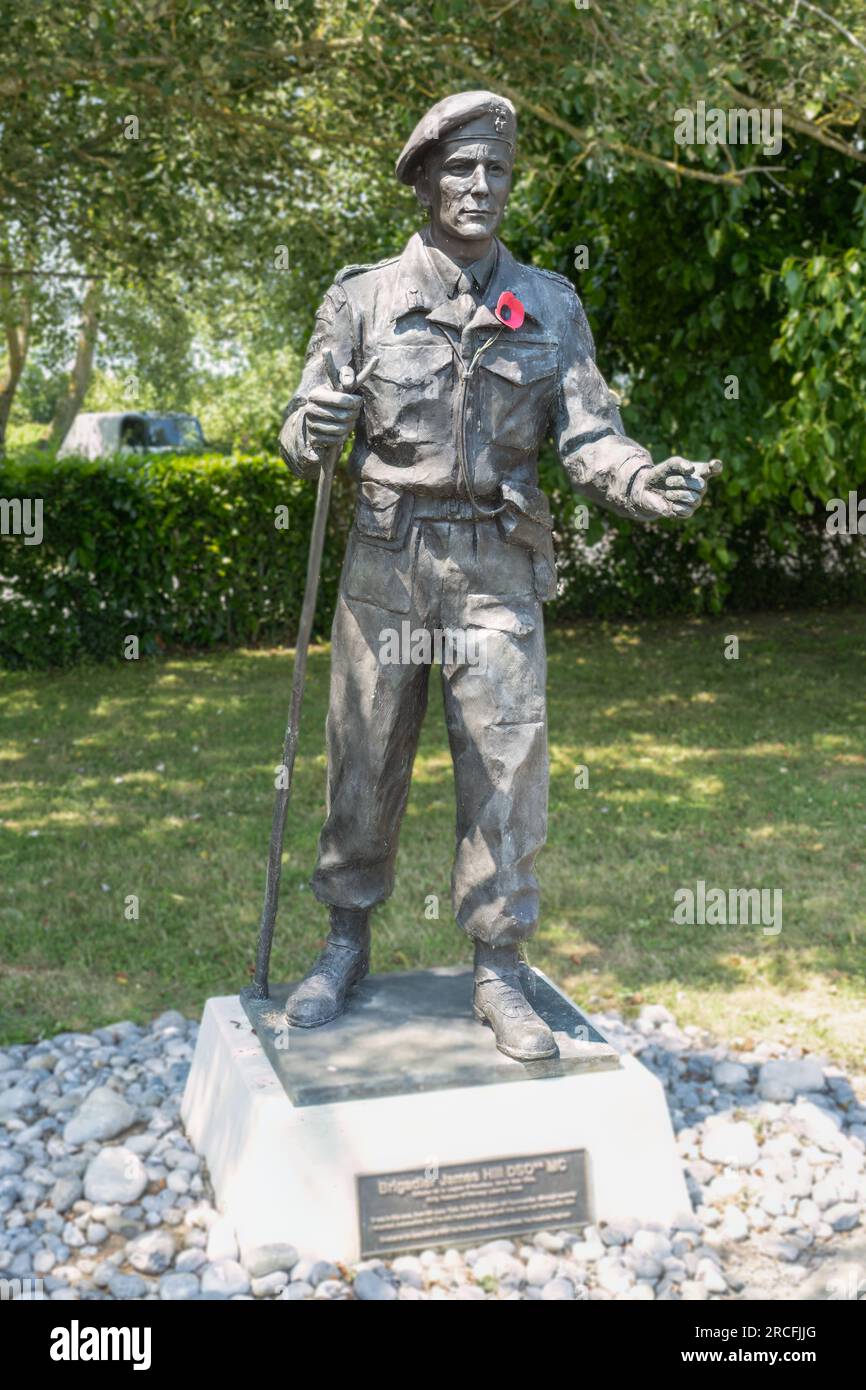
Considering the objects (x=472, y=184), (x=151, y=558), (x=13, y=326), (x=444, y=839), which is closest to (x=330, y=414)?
(x=472, y=184)

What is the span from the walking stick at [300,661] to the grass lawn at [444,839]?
1.39 m

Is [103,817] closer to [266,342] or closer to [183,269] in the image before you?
[183,269]

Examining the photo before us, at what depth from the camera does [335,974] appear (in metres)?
4.15

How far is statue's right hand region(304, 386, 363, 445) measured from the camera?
3418mm

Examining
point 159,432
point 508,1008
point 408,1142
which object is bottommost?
point 408,1142

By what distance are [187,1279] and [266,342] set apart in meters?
20.9

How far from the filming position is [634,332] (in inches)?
394

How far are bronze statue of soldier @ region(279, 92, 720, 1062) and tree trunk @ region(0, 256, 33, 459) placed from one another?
28.7 ft

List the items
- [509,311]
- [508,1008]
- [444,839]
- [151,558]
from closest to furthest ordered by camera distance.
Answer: [509,311] → [508,1008] → [444,839] → [151,558]

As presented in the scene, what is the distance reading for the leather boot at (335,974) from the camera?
159 inches

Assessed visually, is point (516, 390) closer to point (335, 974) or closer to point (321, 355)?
point (321, 355)

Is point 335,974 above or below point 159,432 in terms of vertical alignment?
below

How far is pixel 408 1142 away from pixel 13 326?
1171 centimetres

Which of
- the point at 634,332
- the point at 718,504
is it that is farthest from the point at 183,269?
the point at 718,504
